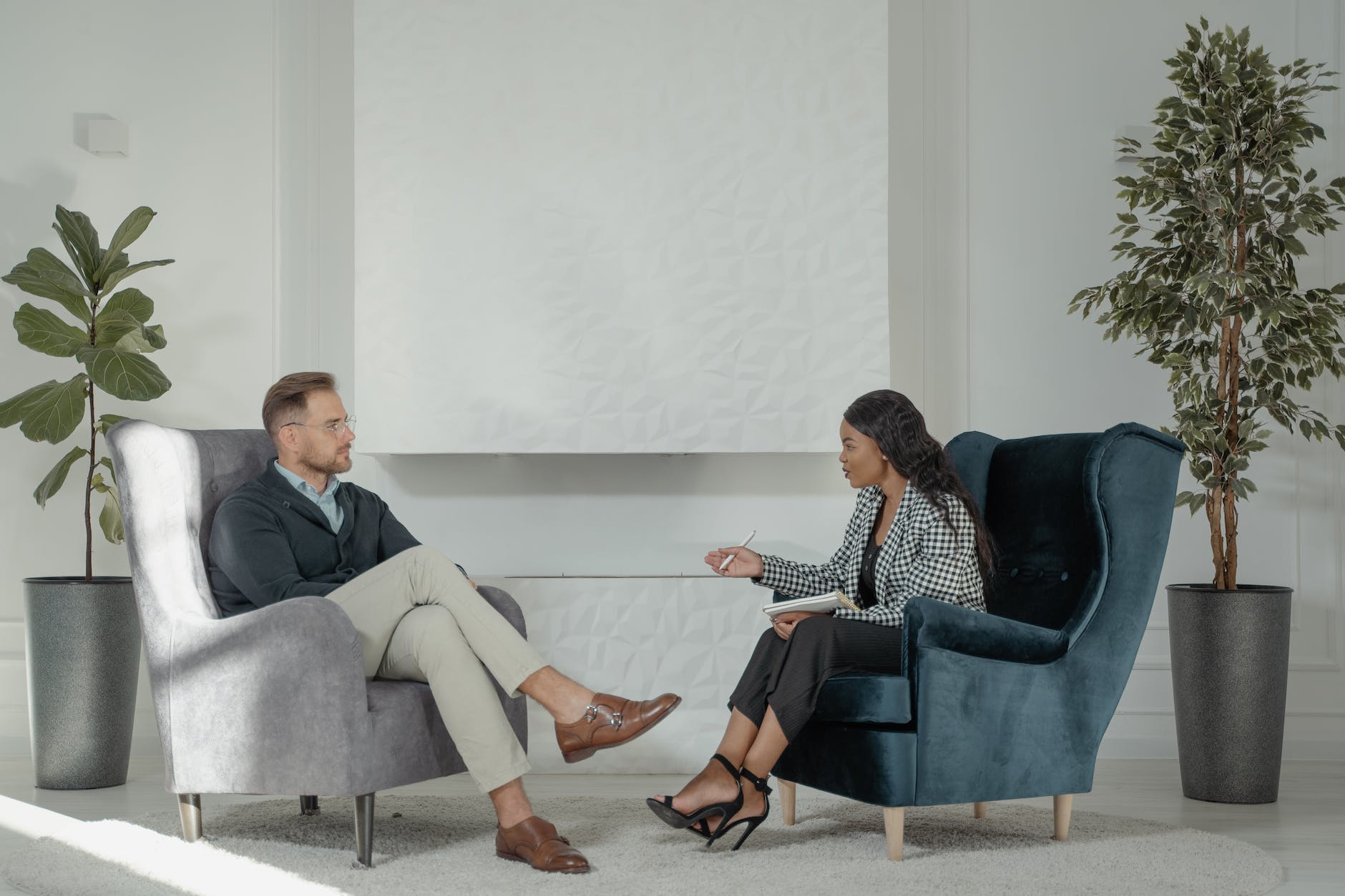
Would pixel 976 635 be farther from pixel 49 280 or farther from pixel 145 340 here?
pixel 49 280

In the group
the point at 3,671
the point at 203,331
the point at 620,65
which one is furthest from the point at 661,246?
the point at 3,671

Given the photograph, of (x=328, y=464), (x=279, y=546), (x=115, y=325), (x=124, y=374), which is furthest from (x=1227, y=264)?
(x=115, y=325)

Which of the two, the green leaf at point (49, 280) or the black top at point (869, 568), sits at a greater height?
the green leaf at point (49, 280)

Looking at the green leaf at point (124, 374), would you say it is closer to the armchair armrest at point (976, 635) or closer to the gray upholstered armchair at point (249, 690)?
the gray upholstered armchair at point (249, 690)

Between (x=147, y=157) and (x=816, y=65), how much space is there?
2.36 m

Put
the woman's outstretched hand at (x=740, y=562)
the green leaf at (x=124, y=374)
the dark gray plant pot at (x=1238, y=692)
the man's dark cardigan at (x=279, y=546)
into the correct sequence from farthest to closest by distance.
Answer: the green leaf at (x=124, y=374), the dark gray plant pot at (x=1238, y=692), the woman's outstretched hand at (x=740, y=562), the man's dark cardigan at (x=279, y=546)

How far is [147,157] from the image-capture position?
163 inches

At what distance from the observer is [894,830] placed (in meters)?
2.58

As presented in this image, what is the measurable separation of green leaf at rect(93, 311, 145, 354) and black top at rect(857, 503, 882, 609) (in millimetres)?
2334

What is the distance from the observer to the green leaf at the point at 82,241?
11.8 ft

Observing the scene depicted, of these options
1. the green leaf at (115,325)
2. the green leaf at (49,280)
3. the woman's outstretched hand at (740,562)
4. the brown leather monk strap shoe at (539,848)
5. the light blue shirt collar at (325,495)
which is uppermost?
the green leaf at (49,280)

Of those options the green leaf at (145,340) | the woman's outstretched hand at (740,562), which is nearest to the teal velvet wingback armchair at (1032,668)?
the woman's outstretched hand at (740,562)

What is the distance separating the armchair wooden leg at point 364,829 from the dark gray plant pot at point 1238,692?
2332mm

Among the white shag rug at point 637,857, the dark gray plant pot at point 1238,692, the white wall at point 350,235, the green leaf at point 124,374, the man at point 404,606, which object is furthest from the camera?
the white wall at point 350,235
